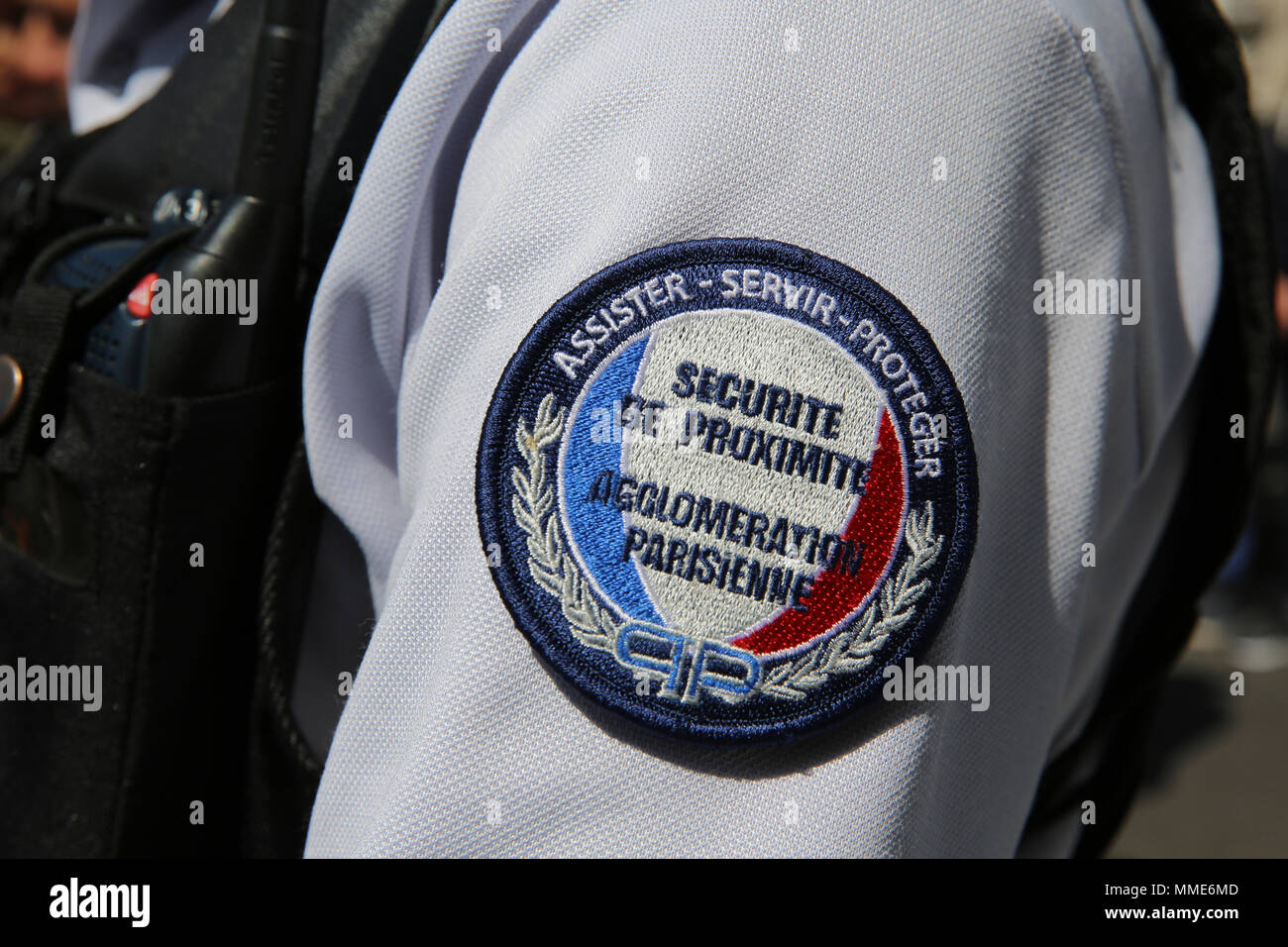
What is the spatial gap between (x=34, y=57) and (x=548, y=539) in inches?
99.2

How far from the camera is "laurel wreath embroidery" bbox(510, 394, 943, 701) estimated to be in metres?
0.67

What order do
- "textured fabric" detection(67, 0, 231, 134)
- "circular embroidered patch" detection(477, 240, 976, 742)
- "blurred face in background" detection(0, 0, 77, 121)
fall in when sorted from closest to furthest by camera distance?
"circular embroidered patch" detection(477, 240, 976, 742) → "textured fabric" detection(67, 0, 231, 134) → "blurred face in background" detection(0, 0, 77, 121)

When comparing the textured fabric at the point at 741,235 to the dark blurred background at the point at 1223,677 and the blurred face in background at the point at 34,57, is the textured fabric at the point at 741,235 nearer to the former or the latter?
the dark blurred background at the point at 1223,677

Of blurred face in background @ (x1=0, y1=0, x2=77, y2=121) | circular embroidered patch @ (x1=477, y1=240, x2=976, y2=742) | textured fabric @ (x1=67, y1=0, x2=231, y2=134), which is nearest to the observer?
circular embroidered patch @ (x1=477, y1=240, x2=976, y2=742)

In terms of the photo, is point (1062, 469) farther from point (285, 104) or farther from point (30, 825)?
point (30, 825)

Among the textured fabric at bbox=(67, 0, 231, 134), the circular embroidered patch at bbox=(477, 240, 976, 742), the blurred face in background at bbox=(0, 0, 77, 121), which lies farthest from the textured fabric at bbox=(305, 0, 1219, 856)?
the blurred face in background at bbox=(0, 0, 77, 121)

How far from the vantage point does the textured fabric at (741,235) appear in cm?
67

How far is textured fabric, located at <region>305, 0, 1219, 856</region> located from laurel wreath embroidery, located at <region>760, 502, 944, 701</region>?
4 centimetres

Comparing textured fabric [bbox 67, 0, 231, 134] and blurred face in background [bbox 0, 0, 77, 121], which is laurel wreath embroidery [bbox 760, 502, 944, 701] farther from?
blurred face in background [bbox 0, 0, 77, 121]

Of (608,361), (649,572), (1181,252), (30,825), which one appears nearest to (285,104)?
(608,361)

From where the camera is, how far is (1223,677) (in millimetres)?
4094

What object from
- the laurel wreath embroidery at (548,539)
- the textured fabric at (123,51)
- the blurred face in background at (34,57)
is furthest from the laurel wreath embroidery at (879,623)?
the blurred face in background at (34,57)

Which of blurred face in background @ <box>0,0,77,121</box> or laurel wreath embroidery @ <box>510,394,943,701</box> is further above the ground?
blurred face in background @ <box>0,0,77,121</box>

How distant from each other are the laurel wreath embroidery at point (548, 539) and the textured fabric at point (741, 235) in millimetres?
33
